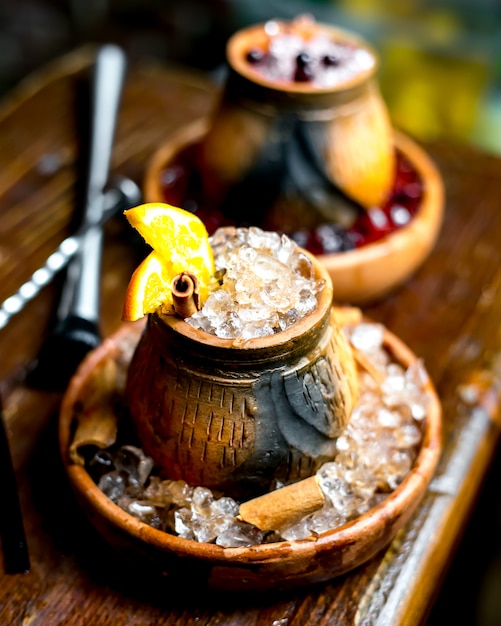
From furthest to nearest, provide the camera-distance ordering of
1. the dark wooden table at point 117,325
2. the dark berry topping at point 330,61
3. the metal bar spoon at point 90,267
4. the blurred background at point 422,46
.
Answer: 1. the blurred background at point 422,46
2. the dark berry topping at point 330,61
3. the metal bar spoon at point 90,267
4. the dark wooden table at point 117,325

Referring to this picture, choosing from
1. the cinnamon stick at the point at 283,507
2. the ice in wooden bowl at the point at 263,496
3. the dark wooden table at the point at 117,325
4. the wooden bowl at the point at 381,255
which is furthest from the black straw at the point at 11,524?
the wooden bowl at the point at 381,255

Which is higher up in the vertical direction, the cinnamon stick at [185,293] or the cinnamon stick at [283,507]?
the cinnamon stick at [185,293]

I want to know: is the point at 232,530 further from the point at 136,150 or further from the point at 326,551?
the point at 136,150

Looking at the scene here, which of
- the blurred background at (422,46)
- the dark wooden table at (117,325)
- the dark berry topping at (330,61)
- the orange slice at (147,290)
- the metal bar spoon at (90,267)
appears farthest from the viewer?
the blurred background at (422,46)

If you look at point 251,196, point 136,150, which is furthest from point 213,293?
point 136,150

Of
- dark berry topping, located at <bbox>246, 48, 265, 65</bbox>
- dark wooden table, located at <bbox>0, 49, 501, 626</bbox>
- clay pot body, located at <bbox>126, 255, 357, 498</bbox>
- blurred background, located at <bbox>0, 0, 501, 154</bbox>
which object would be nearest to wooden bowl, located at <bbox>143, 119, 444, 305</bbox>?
dark wooden table, located at <bbox>0, 49, 501, 626</bbox>

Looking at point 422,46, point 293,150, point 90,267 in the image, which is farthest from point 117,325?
point 422,46

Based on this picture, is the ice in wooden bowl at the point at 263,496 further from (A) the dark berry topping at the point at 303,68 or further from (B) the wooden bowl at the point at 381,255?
(A) the dark berry topping at the point at 303,68
